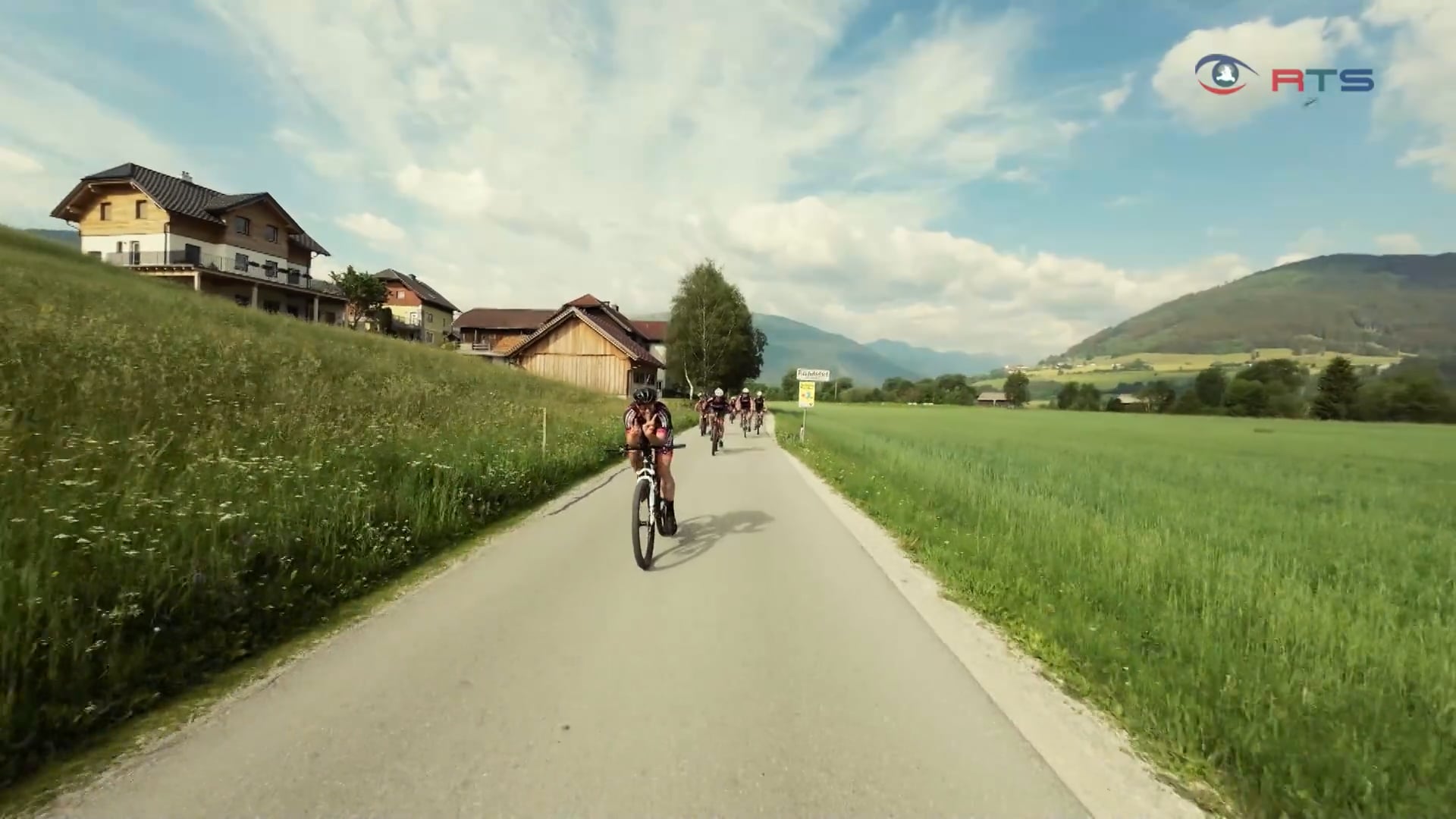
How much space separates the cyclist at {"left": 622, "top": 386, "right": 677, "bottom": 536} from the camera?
6855 mm

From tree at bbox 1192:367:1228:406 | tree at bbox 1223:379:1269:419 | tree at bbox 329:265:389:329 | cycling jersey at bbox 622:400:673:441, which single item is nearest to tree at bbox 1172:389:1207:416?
tree at bbox 1192:367:1228:406

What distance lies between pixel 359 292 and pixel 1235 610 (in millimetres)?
50181

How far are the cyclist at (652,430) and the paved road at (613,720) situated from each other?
165cm

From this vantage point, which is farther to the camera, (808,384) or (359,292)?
(359,292)

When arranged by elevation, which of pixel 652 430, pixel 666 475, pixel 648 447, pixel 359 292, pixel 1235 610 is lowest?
pixel 1235 610

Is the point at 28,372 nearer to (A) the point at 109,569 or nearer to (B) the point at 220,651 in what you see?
(A) the point at 109,569

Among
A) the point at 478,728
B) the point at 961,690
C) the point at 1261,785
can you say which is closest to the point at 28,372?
the point at 478,728

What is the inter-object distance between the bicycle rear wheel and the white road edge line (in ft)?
7.72

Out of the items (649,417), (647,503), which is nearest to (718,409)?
(649,417)

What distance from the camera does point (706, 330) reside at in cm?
5191

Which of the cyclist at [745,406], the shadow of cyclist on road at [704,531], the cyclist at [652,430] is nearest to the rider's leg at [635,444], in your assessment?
the cyclist at [652,430]

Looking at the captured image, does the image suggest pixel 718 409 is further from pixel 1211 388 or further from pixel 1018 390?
pixel 1018 390

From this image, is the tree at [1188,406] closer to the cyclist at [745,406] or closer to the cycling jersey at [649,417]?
the cyclist at [745,406]

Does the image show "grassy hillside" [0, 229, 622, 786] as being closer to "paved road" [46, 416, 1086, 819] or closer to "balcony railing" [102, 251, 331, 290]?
"paved road" [46, 416, 1086, 819]
